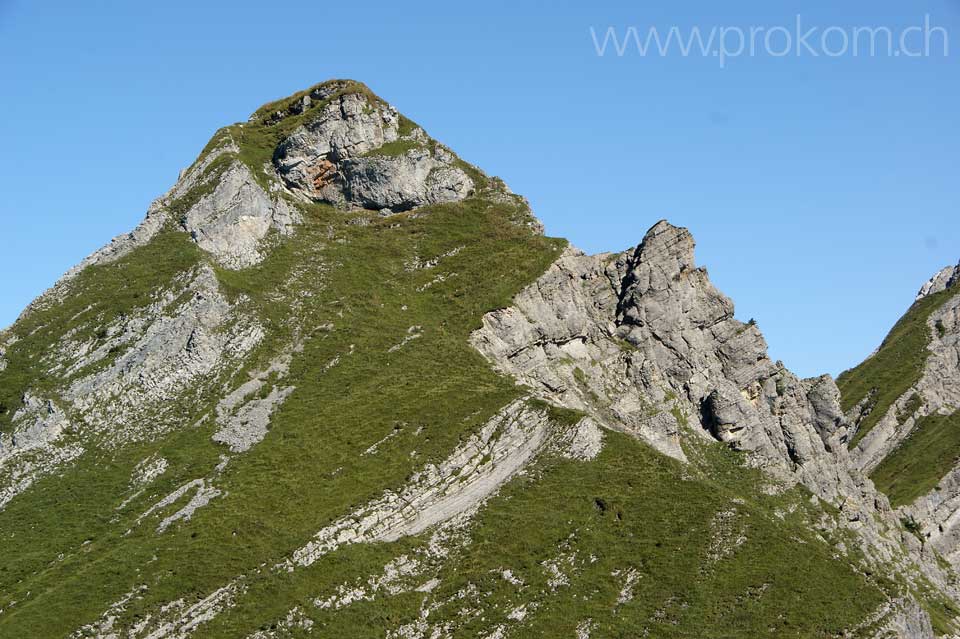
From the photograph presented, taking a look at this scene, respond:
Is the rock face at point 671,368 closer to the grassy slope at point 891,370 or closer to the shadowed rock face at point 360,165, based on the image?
the shadowed rock face at point 360,165

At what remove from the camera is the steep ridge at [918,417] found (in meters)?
138

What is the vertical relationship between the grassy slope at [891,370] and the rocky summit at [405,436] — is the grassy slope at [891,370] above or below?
below

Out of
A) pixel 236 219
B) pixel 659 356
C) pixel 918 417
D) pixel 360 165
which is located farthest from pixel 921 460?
pixel 236 219

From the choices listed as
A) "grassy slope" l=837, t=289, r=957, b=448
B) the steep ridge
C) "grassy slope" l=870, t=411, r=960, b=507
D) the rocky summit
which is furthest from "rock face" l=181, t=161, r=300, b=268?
"grassy slope" l=837, t=289, r=957, b=448

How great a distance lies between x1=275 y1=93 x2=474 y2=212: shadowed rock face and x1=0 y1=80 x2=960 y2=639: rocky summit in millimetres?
318

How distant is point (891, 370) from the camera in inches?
6668

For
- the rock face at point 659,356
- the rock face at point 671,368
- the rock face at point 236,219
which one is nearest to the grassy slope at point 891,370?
the rock face at point 671,368

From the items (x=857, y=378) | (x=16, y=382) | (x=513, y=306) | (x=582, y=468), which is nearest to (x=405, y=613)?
A: (x=582, y=468)

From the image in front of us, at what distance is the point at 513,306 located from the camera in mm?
105812

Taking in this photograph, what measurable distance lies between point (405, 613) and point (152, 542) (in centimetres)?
2039

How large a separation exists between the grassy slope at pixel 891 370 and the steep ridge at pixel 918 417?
0.53 ft

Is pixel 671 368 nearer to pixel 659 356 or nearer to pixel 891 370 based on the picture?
pixel 659 356

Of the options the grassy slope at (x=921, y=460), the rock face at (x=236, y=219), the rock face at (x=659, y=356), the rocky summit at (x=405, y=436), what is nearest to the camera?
the rocky summit at (x=405, y=436)

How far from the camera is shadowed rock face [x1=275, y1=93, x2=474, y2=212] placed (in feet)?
407
